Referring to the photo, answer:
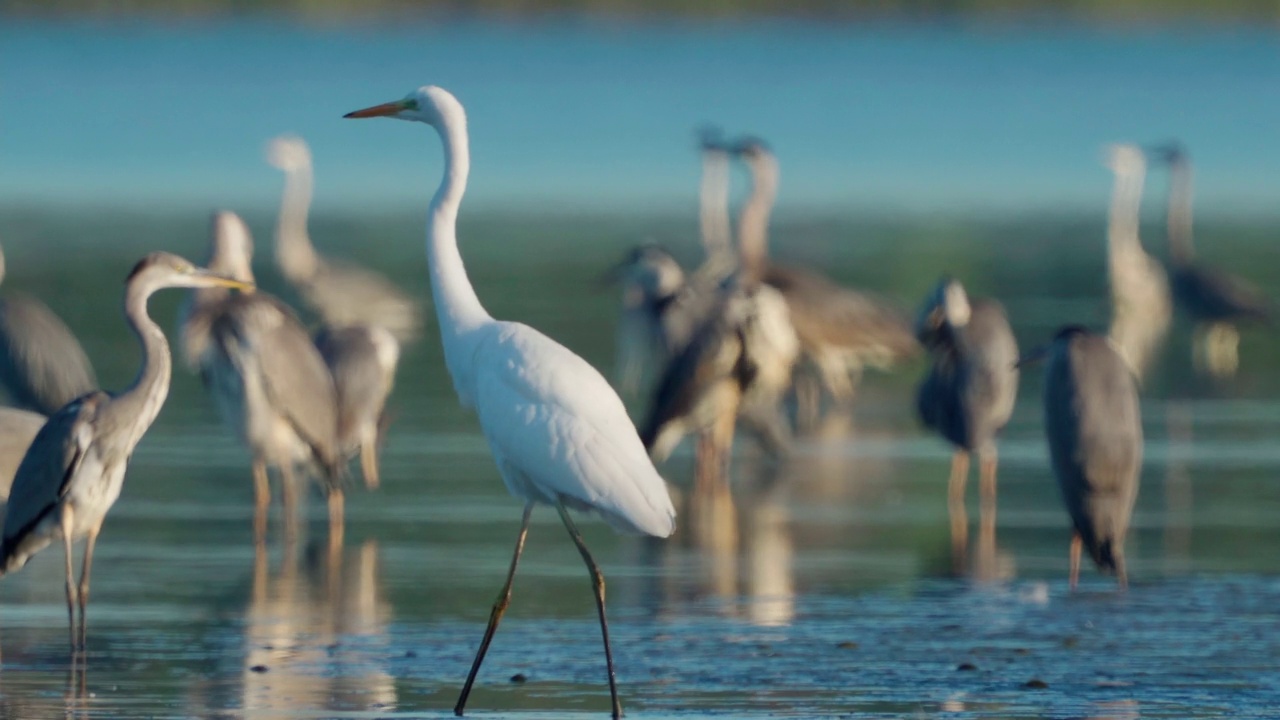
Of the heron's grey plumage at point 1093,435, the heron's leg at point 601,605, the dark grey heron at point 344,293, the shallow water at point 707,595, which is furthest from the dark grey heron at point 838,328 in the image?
the heron's leg at point 601,605

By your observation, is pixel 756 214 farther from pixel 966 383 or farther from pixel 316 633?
pixel 316 633

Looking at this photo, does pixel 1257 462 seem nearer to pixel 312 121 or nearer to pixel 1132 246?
pixel 1132 246

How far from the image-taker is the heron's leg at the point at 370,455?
42.0 feet

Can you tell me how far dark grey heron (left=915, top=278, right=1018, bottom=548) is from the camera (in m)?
12.5

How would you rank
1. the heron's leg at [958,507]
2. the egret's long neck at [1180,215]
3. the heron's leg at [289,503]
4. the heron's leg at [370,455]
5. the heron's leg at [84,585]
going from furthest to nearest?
the egret's long neck at [1180,215]
the heron's leg at [370,455]
the heron's leg at [289,503]
the heron's leg at [958,507]
the heron's leg at [84,585]

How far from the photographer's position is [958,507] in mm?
12305

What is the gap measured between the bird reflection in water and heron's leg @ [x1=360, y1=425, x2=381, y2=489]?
1592mm

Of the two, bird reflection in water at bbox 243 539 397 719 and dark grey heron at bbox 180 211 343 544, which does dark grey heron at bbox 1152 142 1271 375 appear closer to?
dark grey heron at bbox 180 211 343 544

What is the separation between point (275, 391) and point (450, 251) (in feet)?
11.8

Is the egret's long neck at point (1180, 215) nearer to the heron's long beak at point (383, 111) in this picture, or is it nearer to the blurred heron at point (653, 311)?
the blurred heron at point (653, 311)

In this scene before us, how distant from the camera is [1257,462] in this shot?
1365 centimetres

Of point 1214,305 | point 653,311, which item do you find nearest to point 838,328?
point 653,311

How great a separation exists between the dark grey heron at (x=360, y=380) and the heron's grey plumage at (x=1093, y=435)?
369cm

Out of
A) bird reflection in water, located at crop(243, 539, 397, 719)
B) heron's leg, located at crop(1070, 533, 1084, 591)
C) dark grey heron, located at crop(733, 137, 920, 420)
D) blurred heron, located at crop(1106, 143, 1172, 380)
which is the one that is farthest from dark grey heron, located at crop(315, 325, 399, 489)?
blurred heron, located at crop(1106, 143, 1172, 380)
